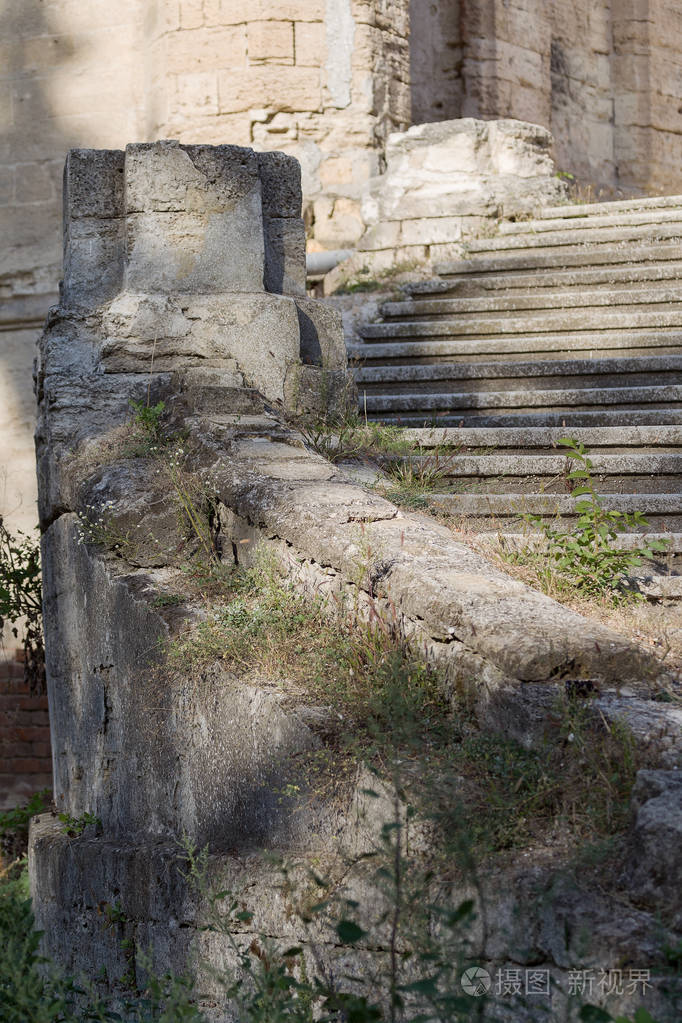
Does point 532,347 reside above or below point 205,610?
above

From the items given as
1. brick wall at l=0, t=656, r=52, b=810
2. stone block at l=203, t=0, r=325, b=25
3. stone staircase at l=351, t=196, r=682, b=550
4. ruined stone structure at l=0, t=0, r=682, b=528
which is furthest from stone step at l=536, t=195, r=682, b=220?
brick wall at l=0, t=656, r=52, b=810

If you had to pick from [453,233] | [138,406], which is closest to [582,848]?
[138,406]

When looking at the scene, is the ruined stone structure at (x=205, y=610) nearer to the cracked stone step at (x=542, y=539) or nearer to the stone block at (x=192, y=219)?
the stone block at (x=192, y=219)

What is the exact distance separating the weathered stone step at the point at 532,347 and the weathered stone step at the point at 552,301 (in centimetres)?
33

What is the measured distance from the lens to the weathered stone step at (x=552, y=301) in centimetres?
717

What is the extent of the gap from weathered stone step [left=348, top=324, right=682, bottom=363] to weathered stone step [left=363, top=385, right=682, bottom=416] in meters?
0.45

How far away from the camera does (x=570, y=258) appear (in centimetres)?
781

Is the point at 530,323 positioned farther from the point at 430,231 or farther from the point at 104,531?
the point at 104,531

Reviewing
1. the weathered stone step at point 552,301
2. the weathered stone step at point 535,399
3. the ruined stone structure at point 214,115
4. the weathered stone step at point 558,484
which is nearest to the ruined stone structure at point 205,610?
the weathered stone step at point 558,484

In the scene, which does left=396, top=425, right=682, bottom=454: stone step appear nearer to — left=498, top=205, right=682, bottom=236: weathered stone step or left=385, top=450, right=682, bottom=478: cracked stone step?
left=385, top=450, right=682, bottom=478: cracked stone step

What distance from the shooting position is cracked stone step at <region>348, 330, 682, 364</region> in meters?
6.63

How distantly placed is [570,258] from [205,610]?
209 inches

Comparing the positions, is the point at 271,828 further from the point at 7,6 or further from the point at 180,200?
the point at 7,6

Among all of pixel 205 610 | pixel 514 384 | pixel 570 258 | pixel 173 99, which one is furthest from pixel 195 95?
pixel 205 610
